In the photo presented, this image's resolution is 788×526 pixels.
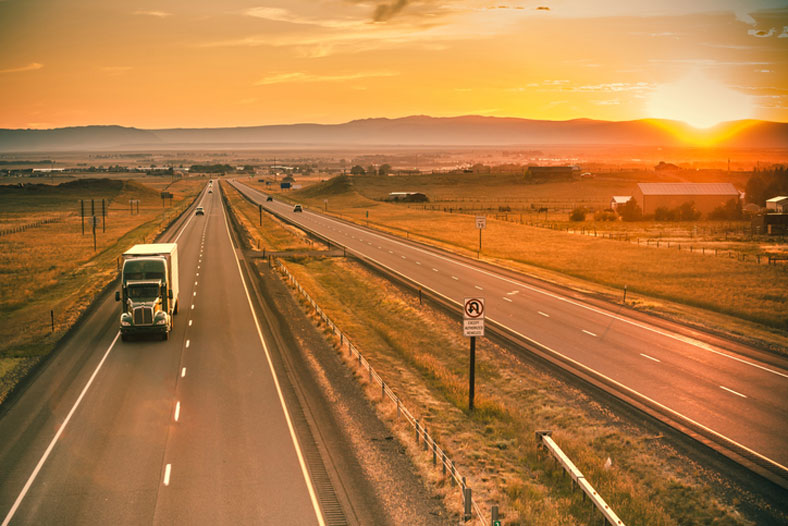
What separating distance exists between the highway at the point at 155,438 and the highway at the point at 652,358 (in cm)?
1318

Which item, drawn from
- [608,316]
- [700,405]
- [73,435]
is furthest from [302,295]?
[700,405]

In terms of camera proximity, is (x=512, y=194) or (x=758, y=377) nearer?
(x=758, y=377)

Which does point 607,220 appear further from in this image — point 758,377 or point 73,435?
point 73,435

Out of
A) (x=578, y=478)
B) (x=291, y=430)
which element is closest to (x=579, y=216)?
(x=291, y=430)

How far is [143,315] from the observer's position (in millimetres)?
29641

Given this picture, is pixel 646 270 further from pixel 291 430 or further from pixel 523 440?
pixel 291 430

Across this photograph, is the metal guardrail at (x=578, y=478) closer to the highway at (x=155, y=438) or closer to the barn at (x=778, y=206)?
the highway at (x=155, y=438)

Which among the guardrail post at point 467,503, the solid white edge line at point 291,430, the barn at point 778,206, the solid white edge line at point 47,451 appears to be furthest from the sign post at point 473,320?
the barn at point 778,206

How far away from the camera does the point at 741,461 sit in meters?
17.4

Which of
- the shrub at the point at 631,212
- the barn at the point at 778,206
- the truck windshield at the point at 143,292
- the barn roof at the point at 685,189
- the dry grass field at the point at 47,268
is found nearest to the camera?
the truck windshield at the point at 143,292

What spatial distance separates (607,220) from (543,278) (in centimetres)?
5621

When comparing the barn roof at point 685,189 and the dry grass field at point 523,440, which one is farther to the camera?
the barn roof at point 685,189

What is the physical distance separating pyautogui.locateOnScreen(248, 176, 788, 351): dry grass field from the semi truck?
90.2 ft

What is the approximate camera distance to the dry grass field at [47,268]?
102ft
